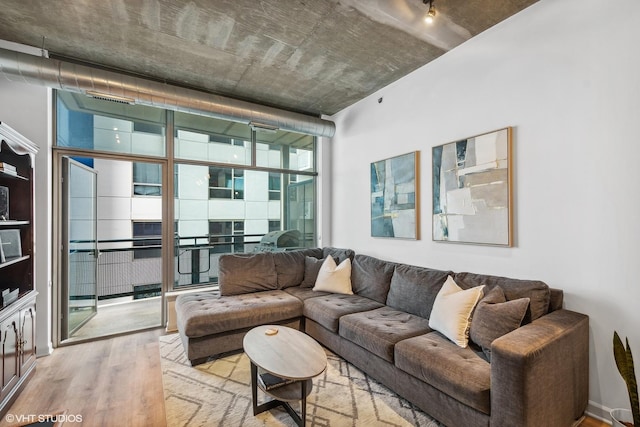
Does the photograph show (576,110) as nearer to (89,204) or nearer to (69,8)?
(69,8)

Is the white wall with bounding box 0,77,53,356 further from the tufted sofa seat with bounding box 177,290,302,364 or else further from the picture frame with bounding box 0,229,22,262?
the tufted sofa seat with bounding box 177,290,302,364

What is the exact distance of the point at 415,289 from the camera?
280cm

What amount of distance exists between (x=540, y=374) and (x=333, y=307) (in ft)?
5.68

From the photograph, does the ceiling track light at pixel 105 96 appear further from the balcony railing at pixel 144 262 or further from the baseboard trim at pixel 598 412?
the baseboard trim at pixel 598 412

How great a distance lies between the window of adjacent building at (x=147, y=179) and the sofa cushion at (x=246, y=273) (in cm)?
144

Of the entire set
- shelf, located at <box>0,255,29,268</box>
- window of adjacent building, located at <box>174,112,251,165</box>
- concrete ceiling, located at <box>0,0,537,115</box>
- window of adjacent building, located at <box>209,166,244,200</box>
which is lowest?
shelf, located at <box>0,255,29,268</box>

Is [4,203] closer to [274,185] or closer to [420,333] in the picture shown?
[274,185]

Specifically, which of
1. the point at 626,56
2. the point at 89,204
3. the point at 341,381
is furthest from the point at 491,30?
the point at 89,204

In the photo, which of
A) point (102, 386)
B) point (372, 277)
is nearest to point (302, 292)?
point (372, 277)

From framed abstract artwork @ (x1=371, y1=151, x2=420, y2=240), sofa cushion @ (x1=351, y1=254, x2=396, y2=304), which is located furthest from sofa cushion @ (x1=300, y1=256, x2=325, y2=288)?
framed abstract artwork @ (x1=371, y1=151, x2=420, y2=240)

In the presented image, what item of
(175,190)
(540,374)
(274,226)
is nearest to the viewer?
(540,374)

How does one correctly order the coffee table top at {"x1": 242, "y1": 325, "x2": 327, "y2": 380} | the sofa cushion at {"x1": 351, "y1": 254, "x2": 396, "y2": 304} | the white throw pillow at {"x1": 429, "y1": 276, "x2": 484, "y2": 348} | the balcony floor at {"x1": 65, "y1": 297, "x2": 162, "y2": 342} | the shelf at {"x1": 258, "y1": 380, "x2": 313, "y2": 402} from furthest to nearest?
the balcony floor at {"x1": 65, "y1": 297, "x2": 162, "y2": 342}
the sofa cushion at {"x1": 351, "y1": 254, "x2": 396, "y2": 304}
the white throw pillow at {"x1": 429, "y1": 276, "x2": 484, "y2": 348}
the shelf at {"x1": 258, "y1": 380, "x2": 313, "y2": 402}
the coffee table top at {"x1": 242, "y1": 325, "x2": 327, "y2": 380}

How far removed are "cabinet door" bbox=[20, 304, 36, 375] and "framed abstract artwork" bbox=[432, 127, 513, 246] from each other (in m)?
3.73

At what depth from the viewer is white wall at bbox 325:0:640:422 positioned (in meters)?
1.89
